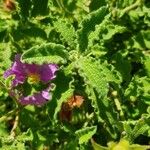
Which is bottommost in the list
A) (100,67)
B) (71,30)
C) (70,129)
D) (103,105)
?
(70,129)

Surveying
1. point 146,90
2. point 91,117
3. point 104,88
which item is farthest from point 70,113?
point 104,88

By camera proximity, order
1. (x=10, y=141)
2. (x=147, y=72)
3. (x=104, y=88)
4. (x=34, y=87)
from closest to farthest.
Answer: (x=104, y=88) → (x=10, y=141) → (x=34, y=87) → (x=147, y=72)

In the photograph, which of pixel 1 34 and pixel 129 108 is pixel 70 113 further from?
pixel 1 34

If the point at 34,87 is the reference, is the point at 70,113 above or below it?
below

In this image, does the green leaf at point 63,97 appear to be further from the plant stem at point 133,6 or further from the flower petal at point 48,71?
the plant stem at point 133,6

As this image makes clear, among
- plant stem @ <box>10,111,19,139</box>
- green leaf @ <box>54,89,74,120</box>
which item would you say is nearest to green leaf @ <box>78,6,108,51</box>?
green leaf @ <box>54,89,74,120</box>

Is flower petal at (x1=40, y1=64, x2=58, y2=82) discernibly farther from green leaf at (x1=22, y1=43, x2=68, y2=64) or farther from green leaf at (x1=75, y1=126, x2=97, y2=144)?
green leaf at (x1=75, y1=126, x2=97, y2=144)

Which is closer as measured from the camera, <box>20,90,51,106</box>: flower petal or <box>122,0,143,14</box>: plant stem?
<box>20,90,51,106</box>: flower petal
